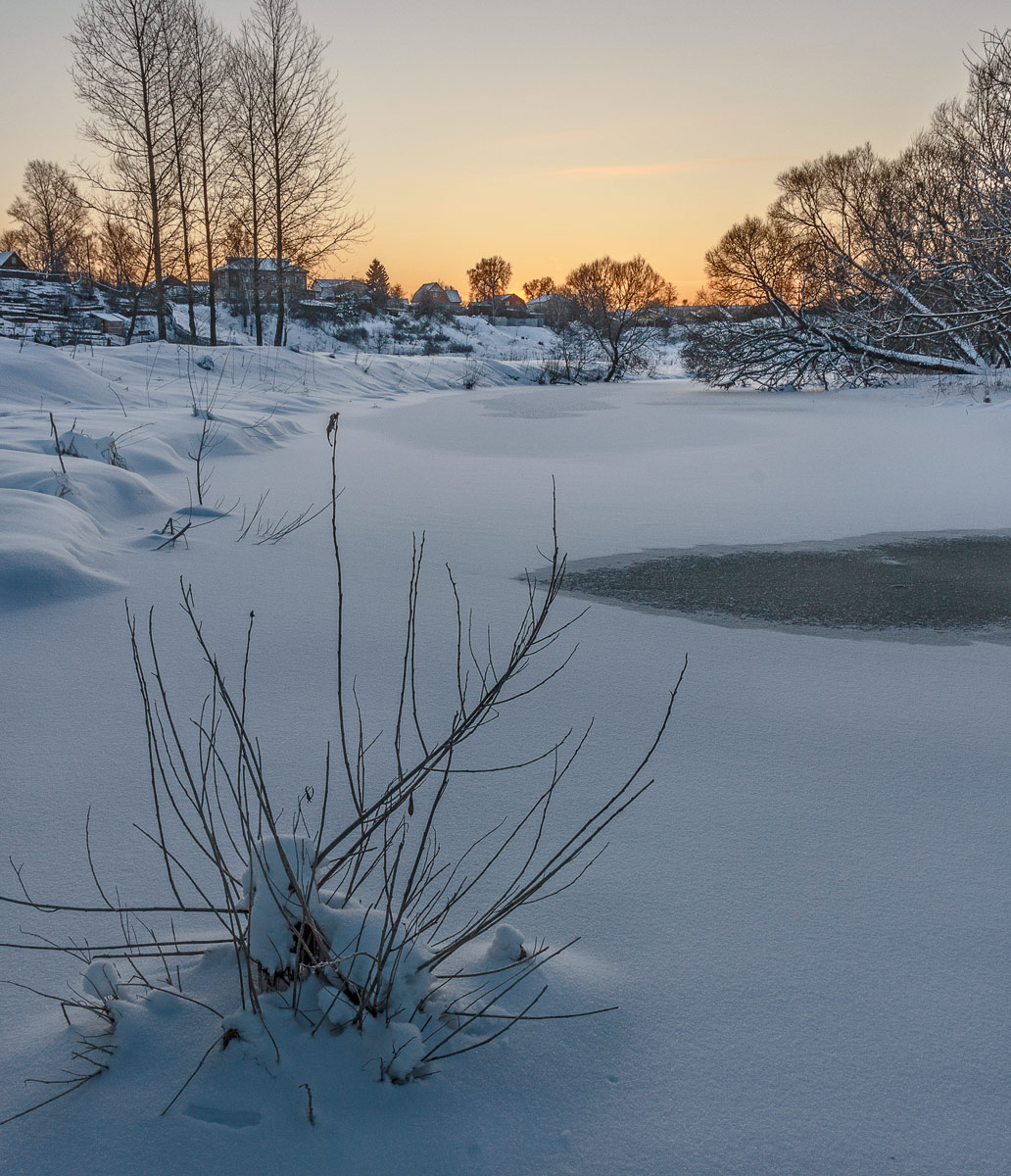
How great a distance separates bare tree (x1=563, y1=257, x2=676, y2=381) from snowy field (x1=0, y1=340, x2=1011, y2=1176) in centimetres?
2448

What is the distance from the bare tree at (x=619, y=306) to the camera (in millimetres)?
28375

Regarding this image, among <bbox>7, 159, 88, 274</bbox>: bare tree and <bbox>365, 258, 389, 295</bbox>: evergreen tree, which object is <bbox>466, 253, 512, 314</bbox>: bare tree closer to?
<bbox>365, 258, 389, 295</bbox>: evergreen tree

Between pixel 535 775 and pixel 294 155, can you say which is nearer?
pixel 535 775

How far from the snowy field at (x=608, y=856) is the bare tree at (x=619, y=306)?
964 inches

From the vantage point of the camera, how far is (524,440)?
31.5 ft

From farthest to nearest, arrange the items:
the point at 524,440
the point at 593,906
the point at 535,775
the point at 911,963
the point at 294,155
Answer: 1. the point at 294,155
2. the point at 524,440
3. the point at 535,775
4. the point at 593,906
5. the point at 911,963

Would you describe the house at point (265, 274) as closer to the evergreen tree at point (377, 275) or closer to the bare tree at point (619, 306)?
the bare tree at point (619, 306)

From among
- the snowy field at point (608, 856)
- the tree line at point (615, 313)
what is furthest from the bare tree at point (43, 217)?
the snowy field at point (608, 856)

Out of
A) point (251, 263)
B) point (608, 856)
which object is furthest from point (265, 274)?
point (608, 856)

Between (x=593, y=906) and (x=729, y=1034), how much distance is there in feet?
1.22

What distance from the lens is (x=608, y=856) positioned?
1756 millimetres

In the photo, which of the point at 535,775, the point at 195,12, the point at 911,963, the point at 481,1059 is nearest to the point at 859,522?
the point at 535,775

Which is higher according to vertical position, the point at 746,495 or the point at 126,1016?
the point at 746,495

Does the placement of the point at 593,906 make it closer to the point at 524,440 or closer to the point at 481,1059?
the point at 481,1059
